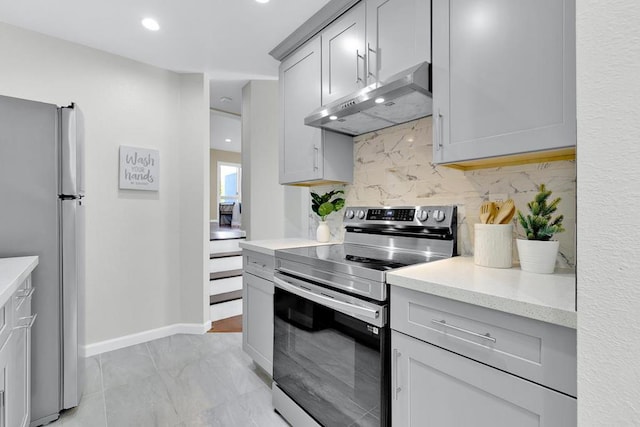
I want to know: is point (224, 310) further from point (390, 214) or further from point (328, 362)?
point (390, 214)

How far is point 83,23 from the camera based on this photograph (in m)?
2.12

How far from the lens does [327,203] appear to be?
231 cm

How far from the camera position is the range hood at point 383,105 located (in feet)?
4.45

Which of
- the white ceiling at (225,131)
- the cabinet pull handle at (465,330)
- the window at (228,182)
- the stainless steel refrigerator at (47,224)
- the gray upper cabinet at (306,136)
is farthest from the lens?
the window at (228,182)

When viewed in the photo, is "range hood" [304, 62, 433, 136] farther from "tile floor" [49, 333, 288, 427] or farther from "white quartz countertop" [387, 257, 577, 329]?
"tile floor" [49, 333, 288, 427]

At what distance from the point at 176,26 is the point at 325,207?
170cm

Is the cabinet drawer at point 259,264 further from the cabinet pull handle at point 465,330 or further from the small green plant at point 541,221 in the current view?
the small green plant at point 541,221

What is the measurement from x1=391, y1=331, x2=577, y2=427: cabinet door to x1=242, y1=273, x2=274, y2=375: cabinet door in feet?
3.34

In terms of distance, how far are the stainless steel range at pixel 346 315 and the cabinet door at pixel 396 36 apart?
2.53ft

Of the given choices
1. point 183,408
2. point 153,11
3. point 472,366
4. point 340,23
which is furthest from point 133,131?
point 472,366

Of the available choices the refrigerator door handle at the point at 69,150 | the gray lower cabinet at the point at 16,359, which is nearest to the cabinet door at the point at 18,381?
the gray lower cabinet at the point at 16,359

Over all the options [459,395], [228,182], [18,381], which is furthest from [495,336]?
[228,182]

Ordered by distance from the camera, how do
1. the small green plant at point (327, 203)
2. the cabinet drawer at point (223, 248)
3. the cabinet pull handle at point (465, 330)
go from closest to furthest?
the cabinet pull handle at point (465, 330) → the small green plant at point (327, 203) → the cabinet drawer at point (223, 248)

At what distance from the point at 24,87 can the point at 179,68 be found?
3.71 feet
